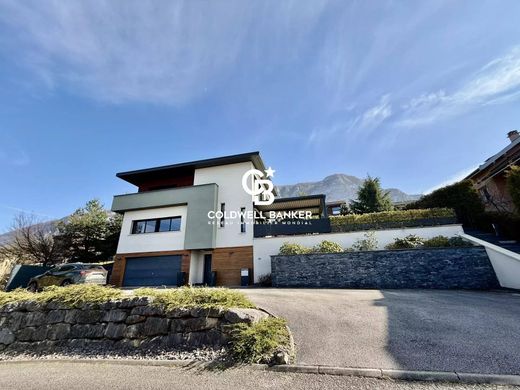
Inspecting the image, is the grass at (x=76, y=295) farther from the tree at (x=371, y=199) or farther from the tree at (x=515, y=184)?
the tree at (x=371, y=199)

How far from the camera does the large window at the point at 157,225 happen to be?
1772 cm

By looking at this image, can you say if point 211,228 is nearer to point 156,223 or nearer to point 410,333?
point 156,223

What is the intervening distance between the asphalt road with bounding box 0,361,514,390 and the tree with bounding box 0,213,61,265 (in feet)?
68.7

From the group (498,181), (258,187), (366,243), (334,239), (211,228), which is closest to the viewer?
(366,243)

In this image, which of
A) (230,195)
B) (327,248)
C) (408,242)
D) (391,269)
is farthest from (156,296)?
(230,195)

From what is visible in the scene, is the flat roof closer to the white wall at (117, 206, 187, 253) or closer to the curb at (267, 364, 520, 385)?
the white wall at (117, 206, 187, 253)

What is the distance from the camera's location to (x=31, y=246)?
2064cm

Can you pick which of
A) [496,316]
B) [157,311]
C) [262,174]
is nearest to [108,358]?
[157,311]

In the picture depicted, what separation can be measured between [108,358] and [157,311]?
130 cm

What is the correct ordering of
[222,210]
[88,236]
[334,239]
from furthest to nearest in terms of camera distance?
[88,236] → [222,210] → [334,239]

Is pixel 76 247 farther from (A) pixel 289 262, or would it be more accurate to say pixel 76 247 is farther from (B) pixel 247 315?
(B) pixel 247 315

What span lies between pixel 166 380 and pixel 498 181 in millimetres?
20926

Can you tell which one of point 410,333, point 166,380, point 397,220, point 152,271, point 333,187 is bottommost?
point 166,380

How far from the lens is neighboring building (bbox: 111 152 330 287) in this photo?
16.0m
